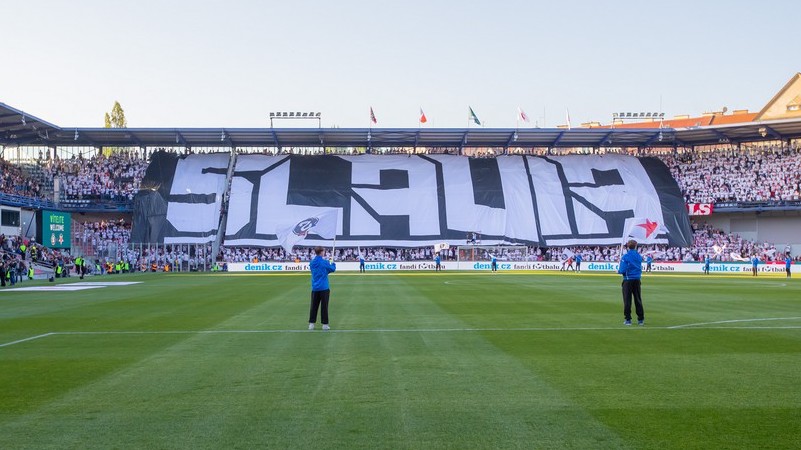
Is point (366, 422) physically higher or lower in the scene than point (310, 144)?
lower

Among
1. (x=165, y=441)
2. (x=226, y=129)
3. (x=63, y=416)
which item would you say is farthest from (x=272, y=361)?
(x=226, y=129)

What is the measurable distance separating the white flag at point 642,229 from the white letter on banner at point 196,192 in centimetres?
4146

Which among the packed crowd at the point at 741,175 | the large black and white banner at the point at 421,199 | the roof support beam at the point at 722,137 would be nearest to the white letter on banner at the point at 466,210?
the large black and white banner at the point at 421,199

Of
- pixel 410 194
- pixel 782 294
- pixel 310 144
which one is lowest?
pixel 782 294

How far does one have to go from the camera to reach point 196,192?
79500 millimetres

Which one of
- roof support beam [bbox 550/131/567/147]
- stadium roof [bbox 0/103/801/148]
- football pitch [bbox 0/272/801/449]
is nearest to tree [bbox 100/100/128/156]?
stadium roof [bbox 0/103/801/148]

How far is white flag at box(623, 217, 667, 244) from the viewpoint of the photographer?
229ft

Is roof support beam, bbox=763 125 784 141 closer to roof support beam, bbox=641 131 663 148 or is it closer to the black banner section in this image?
roof support beam, bbox=641 131 663 148

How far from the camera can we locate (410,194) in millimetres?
80688

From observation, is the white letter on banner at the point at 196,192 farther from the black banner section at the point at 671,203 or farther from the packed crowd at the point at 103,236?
the black banner section at the point at 671,203

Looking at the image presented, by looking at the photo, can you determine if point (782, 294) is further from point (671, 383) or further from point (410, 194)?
point (410, 194)

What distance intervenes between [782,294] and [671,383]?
22.2 m

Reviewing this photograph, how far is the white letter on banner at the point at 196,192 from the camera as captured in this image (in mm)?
76062

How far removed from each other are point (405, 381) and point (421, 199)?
70017mm
